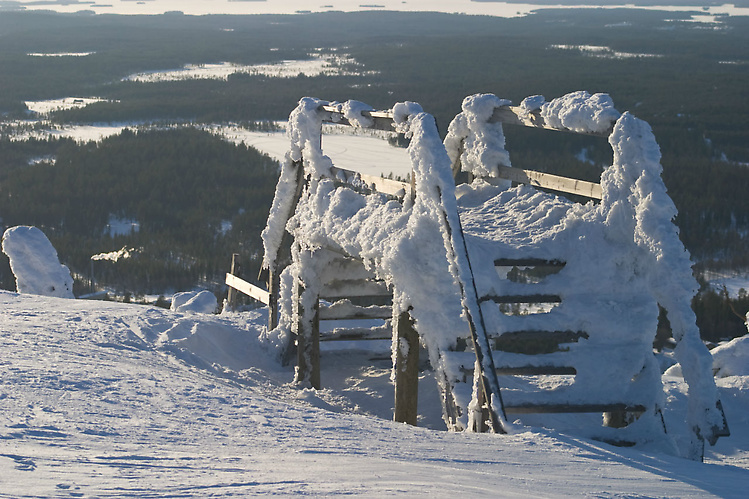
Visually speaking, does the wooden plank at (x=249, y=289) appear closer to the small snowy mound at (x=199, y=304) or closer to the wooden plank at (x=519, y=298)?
the small snowy mound at (x=199, y=304)

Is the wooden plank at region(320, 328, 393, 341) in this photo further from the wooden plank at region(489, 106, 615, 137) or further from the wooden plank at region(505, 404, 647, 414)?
the wooden plank at region(505, 404, 647, 414)

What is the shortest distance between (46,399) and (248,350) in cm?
517

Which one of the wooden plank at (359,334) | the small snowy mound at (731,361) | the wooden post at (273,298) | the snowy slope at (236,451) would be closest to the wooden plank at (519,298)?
the snowy slope at (236,451)

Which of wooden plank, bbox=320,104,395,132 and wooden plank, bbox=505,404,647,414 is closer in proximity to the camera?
wooden plank, bbox=505,404,647,414

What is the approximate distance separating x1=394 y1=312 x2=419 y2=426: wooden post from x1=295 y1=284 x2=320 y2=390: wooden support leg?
89.3 inches

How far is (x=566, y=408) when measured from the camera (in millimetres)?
5535

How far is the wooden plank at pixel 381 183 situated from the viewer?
6879mm

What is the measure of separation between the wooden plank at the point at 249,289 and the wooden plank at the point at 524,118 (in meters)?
4.75

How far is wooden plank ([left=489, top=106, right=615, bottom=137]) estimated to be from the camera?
19.6 ft

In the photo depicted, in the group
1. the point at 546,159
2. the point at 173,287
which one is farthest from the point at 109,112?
the point at 173,287

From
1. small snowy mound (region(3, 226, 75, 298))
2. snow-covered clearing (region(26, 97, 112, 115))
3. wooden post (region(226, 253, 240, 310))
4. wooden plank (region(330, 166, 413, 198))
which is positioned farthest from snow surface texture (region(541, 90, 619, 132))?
snow-covered clearing (region(26, 97, 112, 115))

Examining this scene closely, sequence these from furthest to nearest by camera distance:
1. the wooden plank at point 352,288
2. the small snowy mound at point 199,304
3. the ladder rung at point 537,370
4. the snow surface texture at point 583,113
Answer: the small snowy mound at point 199,304
the wooden plank at point 352,288
the snow surface texture at point 583,113
the ladder rung at point 537,370

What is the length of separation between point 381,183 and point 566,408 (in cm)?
258

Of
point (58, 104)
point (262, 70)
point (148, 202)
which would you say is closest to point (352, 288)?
point (148, 202)
